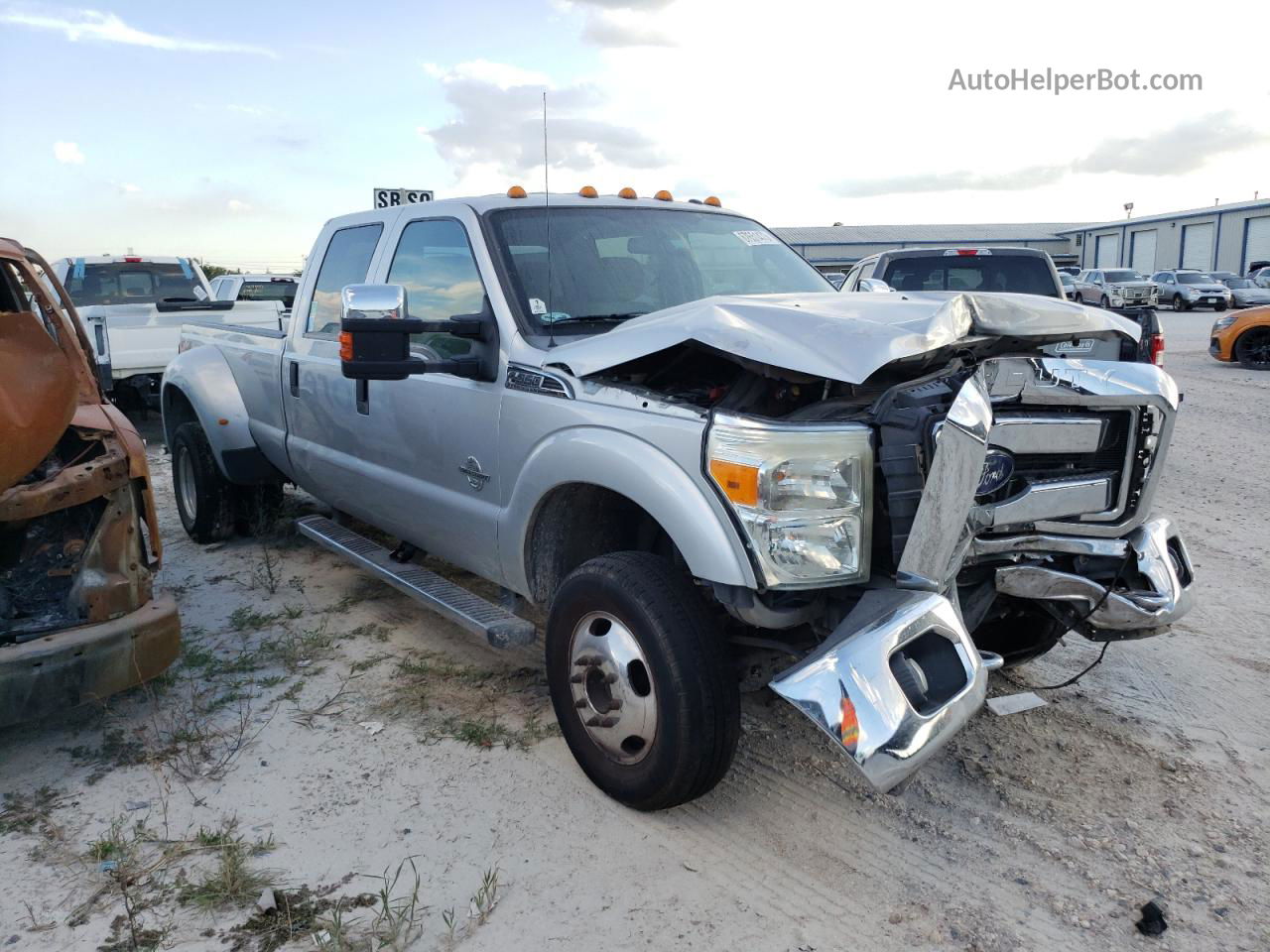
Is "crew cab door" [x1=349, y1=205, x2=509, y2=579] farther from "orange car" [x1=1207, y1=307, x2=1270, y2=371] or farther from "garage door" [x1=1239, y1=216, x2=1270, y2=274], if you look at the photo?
"garage door" [x1=1239, y1=216, x2=1270, y2=274]

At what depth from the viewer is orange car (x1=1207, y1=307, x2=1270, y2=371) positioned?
1514 centimetres

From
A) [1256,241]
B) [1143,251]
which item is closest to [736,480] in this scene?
[1256,241]

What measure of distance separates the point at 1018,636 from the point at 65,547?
374cm

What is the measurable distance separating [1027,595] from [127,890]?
9.34 ft

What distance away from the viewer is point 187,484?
6.77 m

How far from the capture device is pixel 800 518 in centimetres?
282

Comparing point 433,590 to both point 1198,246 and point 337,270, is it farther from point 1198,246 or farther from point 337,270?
point 1198,246

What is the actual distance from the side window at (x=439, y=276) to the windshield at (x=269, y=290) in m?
11.7

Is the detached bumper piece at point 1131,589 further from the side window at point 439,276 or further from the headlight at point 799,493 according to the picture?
the side window at point 439,276

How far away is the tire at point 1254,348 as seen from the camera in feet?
49.8

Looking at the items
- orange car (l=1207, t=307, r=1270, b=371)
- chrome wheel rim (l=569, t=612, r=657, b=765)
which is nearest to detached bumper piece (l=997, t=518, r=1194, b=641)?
chrome wheel rim (l=569, t=612, r=657, b=765)

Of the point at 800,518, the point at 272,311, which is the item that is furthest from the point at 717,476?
the point at 272,311

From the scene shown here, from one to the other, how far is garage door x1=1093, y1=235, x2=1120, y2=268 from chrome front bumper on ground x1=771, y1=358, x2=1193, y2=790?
6597 cm

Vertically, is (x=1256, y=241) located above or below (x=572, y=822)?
above
